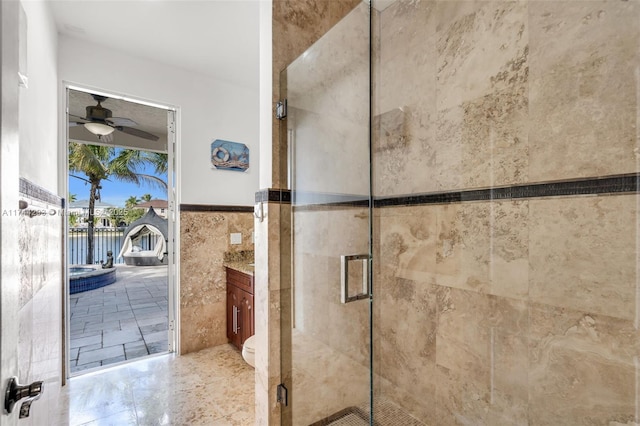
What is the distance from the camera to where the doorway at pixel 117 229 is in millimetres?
2914

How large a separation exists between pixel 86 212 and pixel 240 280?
15.5 ft

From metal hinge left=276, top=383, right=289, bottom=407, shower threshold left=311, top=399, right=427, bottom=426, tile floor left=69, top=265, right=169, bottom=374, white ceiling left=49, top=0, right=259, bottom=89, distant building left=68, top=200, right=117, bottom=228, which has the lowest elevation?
tile floor left=69, top=265, right=169, bottom=374

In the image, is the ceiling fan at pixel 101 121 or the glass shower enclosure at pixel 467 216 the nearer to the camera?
the glass shower enclosure at pixel 467 216

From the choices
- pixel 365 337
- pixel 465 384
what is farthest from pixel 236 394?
pixel 465 384

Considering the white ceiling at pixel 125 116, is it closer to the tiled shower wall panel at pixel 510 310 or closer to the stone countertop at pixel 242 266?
the stone countertop at pixel 242 266

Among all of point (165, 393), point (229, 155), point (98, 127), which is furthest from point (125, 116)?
point (165, 393)

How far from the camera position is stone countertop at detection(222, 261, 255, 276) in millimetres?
2619

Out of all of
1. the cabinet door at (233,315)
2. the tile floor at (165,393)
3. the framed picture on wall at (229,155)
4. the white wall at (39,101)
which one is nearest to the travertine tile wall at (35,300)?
the white wall at (39,101)

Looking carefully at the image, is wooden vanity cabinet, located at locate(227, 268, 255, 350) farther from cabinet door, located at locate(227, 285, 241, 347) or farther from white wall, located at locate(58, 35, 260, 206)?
white wall, located at locate(58, 35, 260, 206)

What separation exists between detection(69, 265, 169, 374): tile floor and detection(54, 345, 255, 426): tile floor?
315 millimetres

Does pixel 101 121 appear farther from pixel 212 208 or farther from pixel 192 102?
pixel 212 208

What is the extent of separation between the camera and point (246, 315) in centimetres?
270

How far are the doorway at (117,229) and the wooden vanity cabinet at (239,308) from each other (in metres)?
0.51

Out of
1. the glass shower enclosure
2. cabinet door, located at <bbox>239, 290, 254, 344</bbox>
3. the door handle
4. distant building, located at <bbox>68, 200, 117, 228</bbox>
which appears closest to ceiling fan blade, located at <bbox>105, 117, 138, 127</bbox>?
cabinet door, located at <bbox>239, 290, 254, 344</bbox>
